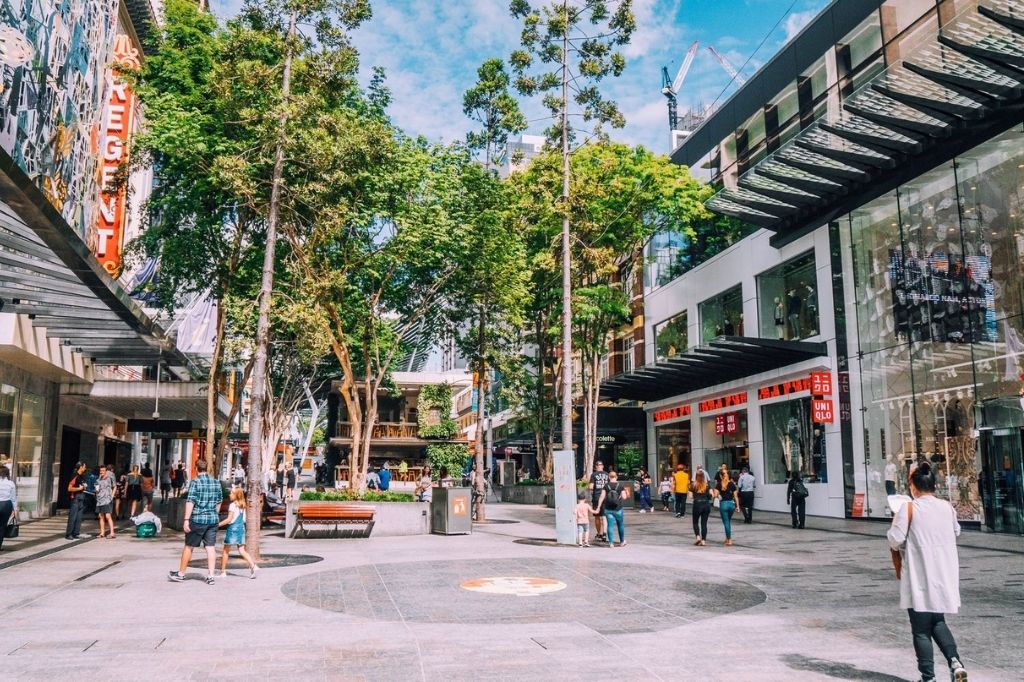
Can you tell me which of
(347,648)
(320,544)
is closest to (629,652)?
(347,648)

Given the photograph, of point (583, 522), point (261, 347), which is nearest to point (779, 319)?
point (583, 522)

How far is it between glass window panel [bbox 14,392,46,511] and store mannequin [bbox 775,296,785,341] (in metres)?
24.8

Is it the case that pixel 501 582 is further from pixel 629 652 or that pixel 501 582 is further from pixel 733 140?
pixel 733 140

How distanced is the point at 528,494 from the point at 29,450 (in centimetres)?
1958

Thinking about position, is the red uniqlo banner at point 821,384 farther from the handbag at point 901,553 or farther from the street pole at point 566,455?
the handbag at point 901,553

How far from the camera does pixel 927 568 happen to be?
6.16 metres

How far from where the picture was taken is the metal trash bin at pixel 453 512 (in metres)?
20.0

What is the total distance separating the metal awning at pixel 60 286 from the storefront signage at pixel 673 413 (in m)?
21.4

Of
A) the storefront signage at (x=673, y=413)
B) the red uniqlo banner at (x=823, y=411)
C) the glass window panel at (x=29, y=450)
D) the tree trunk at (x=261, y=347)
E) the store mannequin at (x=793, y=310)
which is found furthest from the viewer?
the storefront signage at (x=673, y=413)

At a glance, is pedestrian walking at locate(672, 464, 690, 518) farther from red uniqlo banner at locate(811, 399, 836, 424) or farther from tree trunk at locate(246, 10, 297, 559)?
tree trunk at locate(246, 10, 297, 559)

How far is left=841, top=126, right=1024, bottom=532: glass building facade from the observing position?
18.7 metres

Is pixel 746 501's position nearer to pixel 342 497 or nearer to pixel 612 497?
pixel 612 497

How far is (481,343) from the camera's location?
24.8 m

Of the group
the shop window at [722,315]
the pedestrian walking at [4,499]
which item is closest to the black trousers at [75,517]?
the pedestrian walking at [4,499]
